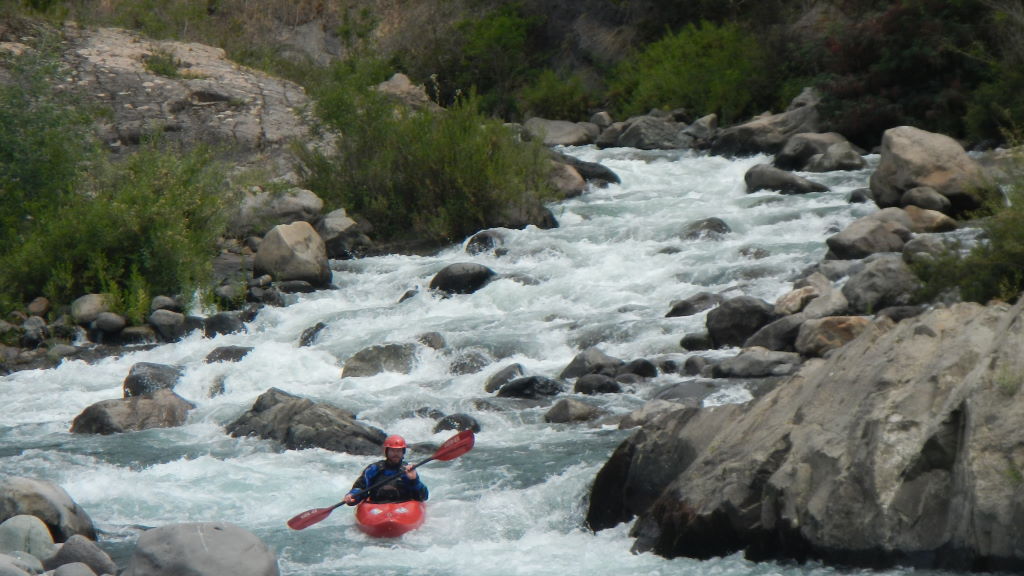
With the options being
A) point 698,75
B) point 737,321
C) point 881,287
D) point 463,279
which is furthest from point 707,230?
point 698,75

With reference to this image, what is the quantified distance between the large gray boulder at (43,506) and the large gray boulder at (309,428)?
2139 millimetres

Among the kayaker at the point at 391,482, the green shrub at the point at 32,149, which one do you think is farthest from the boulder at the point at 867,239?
the green shrub at the point at 32,149

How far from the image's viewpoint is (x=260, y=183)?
16.3 m

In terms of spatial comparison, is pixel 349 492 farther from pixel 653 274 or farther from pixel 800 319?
pixel 653 274

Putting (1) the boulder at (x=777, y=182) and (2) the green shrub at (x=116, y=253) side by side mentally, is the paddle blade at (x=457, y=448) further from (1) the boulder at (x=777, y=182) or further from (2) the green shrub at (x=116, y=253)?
(1) the boulder at (x=777, y=182)

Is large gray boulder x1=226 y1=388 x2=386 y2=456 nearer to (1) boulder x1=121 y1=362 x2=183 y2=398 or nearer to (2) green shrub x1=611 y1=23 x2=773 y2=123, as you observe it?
(1) boulder x1=121 y1=362 x2=183 y2=398

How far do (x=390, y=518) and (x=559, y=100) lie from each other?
19235 mm

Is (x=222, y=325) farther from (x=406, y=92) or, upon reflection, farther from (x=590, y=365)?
(x=406, y=92)

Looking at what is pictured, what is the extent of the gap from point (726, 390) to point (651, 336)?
178cm

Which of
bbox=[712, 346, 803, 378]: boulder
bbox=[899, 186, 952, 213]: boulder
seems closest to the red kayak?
bbox=[712, 346, 803, 378]: boulder

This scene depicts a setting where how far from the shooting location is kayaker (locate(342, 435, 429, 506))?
7.18m

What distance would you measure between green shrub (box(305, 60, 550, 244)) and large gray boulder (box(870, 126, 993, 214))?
416 centimetres

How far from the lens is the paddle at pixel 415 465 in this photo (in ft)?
22.6

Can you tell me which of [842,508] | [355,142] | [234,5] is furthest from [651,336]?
[234,5]
